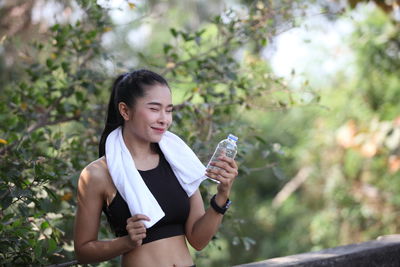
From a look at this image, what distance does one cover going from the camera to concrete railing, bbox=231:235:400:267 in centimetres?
311

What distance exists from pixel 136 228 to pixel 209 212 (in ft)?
1.14

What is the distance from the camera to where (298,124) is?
12.4 metres

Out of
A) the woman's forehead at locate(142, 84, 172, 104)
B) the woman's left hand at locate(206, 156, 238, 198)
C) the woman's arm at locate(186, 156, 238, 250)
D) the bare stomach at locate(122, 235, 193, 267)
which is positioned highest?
the woman's forehead at locate(142, 84, 172, 104)

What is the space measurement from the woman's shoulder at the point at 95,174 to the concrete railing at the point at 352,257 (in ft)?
2.93

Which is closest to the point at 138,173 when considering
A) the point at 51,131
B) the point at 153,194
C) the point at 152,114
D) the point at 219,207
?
the point at 153,194

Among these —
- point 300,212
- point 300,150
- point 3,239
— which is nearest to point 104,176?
point 3,239

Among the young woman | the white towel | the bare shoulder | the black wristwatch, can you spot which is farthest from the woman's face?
the black wristwatch

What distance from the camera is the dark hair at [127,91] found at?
259cm

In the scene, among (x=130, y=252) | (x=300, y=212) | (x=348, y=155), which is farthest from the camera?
(x=300, y=212)

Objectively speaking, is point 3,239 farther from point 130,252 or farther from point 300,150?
point 300,150

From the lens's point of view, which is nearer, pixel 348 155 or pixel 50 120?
pixel 50 120

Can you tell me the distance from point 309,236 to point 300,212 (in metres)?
0.87

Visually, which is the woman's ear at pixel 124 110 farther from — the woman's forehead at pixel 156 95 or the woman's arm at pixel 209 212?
the woman's arm at pixel 209 212

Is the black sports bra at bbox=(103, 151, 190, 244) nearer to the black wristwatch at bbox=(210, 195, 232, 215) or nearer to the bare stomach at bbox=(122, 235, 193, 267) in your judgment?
the bare stomach at bbox=(122, 235, 193, 267)
